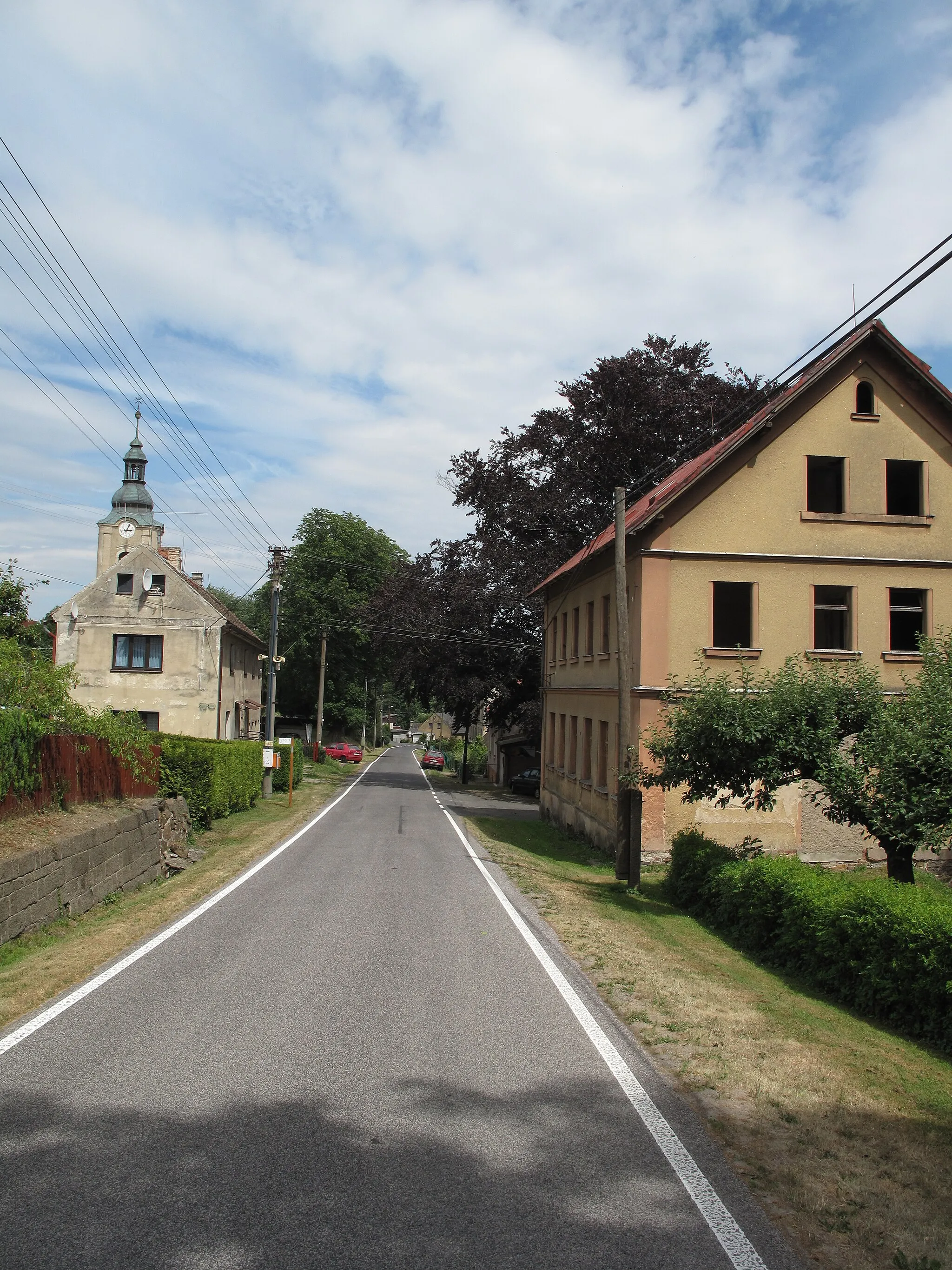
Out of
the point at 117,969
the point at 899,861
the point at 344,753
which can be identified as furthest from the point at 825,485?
the point at 344,753

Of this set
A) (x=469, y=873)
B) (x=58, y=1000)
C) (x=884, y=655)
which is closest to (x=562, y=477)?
(x=884, y=655)

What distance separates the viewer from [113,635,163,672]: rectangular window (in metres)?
38.0

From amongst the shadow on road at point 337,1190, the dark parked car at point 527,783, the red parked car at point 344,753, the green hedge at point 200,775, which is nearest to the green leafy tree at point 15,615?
the green hedge at point 200,775

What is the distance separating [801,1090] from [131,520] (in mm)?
42508

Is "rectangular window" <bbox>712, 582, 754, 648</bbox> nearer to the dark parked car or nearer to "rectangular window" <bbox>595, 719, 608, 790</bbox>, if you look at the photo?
"rectangular window" <bbox>595, 719, 608, 790</bbox>

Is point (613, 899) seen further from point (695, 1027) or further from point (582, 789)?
point (582, 789)

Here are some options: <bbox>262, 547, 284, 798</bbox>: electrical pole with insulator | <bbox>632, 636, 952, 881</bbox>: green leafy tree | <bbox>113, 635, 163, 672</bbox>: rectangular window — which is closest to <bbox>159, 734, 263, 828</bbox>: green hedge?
<bbox>262, 547, 284, 798</bbox>: electrical pole with insulator

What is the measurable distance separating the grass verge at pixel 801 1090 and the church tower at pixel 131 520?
112 ft

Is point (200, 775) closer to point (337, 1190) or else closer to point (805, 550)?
point (805, 550)

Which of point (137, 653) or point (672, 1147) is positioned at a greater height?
point (137, 653)

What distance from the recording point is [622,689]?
16.8 m

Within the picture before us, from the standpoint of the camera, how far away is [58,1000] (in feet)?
24.2

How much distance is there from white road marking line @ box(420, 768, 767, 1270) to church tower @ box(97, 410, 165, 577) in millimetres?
35189

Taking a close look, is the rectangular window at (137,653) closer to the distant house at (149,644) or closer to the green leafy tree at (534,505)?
the distant house at (149,644)
